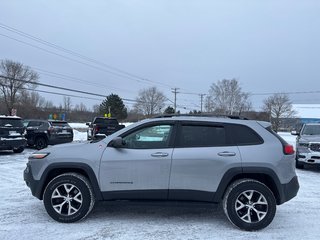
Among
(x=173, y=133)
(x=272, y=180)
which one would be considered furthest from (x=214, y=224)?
(x=173, y=133)

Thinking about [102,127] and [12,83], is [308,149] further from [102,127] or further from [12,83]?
[12,83]

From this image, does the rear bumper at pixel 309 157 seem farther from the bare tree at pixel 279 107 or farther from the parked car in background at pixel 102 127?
the bare tree at pixel 279 107

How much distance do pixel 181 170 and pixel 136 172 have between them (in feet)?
2.25

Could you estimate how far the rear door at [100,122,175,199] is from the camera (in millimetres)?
4930

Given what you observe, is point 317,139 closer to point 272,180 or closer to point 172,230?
point 272,180

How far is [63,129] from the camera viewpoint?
17.4m

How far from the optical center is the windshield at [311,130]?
1224 centimetres

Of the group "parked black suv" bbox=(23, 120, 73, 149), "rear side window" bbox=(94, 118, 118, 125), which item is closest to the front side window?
"parked black suv" bbox=(23, 120, 73, 149)

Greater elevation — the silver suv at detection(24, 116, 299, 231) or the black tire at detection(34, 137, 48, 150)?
the silver suv at detection(24, 116, 299, 231)

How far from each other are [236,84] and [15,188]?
72.3 m

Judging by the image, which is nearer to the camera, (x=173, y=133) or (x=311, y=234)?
(x=311, y=234)

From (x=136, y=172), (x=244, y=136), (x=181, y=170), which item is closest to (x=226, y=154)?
(x=244, y=136)

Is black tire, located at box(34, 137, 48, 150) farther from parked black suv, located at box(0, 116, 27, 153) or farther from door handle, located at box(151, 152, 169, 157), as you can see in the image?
door handle, located at box(151, 152, 169, 157)

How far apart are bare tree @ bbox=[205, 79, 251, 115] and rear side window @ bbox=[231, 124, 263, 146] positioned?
68.2m
